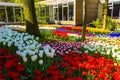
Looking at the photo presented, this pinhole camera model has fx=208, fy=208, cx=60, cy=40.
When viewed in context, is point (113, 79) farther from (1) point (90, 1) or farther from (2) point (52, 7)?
(2) point (52, 7)

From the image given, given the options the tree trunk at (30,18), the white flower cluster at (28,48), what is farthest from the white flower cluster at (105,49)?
the tree trunk at (30,18)

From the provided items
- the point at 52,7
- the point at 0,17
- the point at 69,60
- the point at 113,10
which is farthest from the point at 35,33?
the point at 52,7

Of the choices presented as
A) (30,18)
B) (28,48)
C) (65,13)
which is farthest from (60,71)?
(65,13)

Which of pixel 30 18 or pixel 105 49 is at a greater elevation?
pixel 30 18

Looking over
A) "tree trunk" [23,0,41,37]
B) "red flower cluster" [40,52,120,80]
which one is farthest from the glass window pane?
"red flower cluster" [40,52,120,80]

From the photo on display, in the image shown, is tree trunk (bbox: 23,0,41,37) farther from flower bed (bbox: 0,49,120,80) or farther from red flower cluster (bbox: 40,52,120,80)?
red flower cluster (bbox: 40,52,120,80)

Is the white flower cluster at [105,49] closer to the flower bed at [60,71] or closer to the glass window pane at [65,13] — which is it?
the flower bed at [60,71]

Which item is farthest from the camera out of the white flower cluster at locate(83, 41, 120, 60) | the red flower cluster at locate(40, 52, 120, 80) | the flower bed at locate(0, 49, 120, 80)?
the white flower cluster at locate(83, 41, 120, 60)

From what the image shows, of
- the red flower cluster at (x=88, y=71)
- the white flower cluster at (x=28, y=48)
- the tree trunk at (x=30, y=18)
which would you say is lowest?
the red flower cluster at (x=88, y=71)

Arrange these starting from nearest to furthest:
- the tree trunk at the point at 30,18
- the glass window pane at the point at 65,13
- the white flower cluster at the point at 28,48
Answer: the white flower cluster at the point at 28,48 < the tree trunk at the point at 30,18 < the glass window pane at the point at 65,13

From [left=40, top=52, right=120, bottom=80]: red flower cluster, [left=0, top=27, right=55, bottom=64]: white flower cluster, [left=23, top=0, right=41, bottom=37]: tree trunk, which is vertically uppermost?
[left=23, top=0, right=41, bottom=37]: tree trunk

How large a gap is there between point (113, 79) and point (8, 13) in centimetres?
2991

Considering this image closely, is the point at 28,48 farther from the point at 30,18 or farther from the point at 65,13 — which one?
the point at 65,13

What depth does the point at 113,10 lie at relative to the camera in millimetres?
25141
